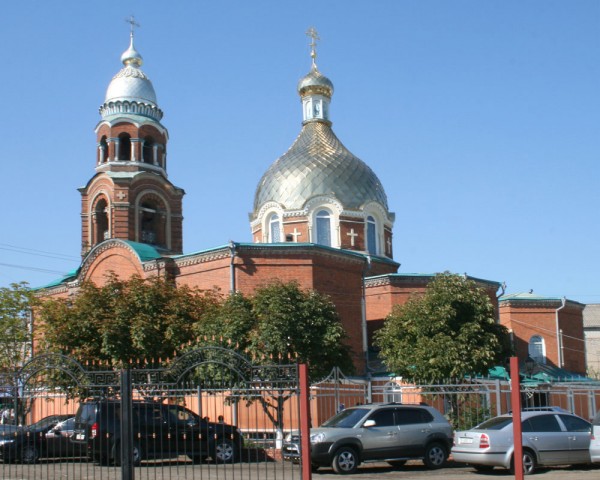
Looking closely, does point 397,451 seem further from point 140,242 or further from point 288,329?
point 140,242

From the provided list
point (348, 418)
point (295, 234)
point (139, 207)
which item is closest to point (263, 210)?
point (295, 234)

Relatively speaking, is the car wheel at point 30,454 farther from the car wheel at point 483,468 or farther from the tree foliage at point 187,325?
the tree foliage at point 187,325

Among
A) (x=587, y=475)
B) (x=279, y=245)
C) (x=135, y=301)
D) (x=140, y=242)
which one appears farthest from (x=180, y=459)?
(x=140, y=242)

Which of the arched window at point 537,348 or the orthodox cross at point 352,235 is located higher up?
the orthodox cross at point 352,235

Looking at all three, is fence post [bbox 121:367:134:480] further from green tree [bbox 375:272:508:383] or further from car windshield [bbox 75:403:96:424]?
green tree [bbox 375:272:508:383]

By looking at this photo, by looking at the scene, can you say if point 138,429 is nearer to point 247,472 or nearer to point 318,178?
point 247,472

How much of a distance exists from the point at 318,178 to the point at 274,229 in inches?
122

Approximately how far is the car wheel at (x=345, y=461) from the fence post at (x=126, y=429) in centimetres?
597

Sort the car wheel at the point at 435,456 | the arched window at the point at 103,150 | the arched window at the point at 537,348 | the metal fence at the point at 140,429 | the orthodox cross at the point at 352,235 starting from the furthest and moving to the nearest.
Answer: the arched window at the point at 537,348
the arched window at the point at 103,150
the orthodox cross at the point at 352,235
the car wheel at the point at 435,456
the metal fence at the point at 140,429

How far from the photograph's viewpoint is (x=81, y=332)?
26.5 metres

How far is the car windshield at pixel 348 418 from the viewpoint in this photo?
1745 cm

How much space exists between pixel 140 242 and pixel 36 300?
290 inches

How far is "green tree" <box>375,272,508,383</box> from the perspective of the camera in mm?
27359

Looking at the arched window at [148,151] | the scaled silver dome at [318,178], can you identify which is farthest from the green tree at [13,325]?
the scaled silver dome at [318,178]
